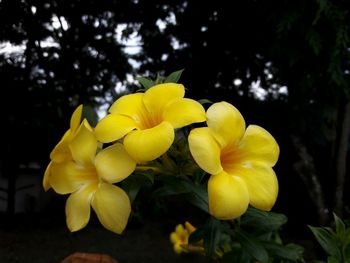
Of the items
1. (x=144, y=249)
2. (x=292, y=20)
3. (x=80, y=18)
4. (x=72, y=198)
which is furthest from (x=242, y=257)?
A: (x=80, y=18)

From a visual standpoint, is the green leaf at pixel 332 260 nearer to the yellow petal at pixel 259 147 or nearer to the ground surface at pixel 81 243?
the yellow petal at pixel 259 147

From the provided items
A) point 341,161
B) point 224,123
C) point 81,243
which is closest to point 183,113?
point 224,123

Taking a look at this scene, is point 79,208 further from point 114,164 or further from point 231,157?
point 231,157

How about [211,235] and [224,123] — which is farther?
[211,235]

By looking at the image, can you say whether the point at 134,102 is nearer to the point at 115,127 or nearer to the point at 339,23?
the point at 115,127

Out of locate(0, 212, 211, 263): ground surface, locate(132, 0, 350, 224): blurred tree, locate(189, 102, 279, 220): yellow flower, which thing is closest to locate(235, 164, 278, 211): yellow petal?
locate(189, 102, 279, 220): yellow flower

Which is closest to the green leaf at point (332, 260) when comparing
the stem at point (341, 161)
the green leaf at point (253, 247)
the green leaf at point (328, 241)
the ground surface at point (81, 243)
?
the green leaf at point (328, 241)
